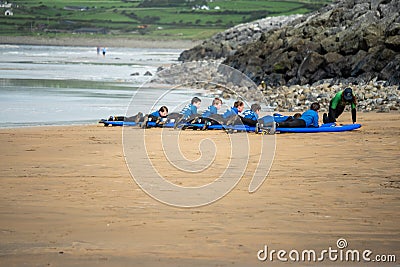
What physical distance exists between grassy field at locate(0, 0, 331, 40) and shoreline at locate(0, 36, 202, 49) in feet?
14.5

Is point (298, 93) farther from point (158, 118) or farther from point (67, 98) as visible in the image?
point (158, 118)

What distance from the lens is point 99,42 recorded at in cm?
11612

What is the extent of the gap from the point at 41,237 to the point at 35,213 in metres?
0.96

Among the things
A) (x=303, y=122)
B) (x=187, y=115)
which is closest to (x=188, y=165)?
(x=303, y=122)

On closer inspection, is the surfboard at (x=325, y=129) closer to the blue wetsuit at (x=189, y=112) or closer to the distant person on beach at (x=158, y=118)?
the blue wetsuit at (x=189, y=112)

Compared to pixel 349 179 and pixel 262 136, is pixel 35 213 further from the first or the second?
pixel 262 136

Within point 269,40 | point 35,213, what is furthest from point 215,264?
point 269,40

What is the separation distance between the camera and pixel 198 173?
11383 mm

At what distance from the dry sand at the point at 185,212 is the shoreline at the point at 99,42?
322 feet

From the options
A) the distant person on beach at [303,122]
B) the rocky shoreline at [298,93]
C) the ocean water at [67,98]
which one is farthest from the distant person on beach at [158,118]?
the rocky shoreline at [298,93]

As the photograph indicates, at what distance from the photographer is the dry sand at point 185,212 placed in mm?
7422
